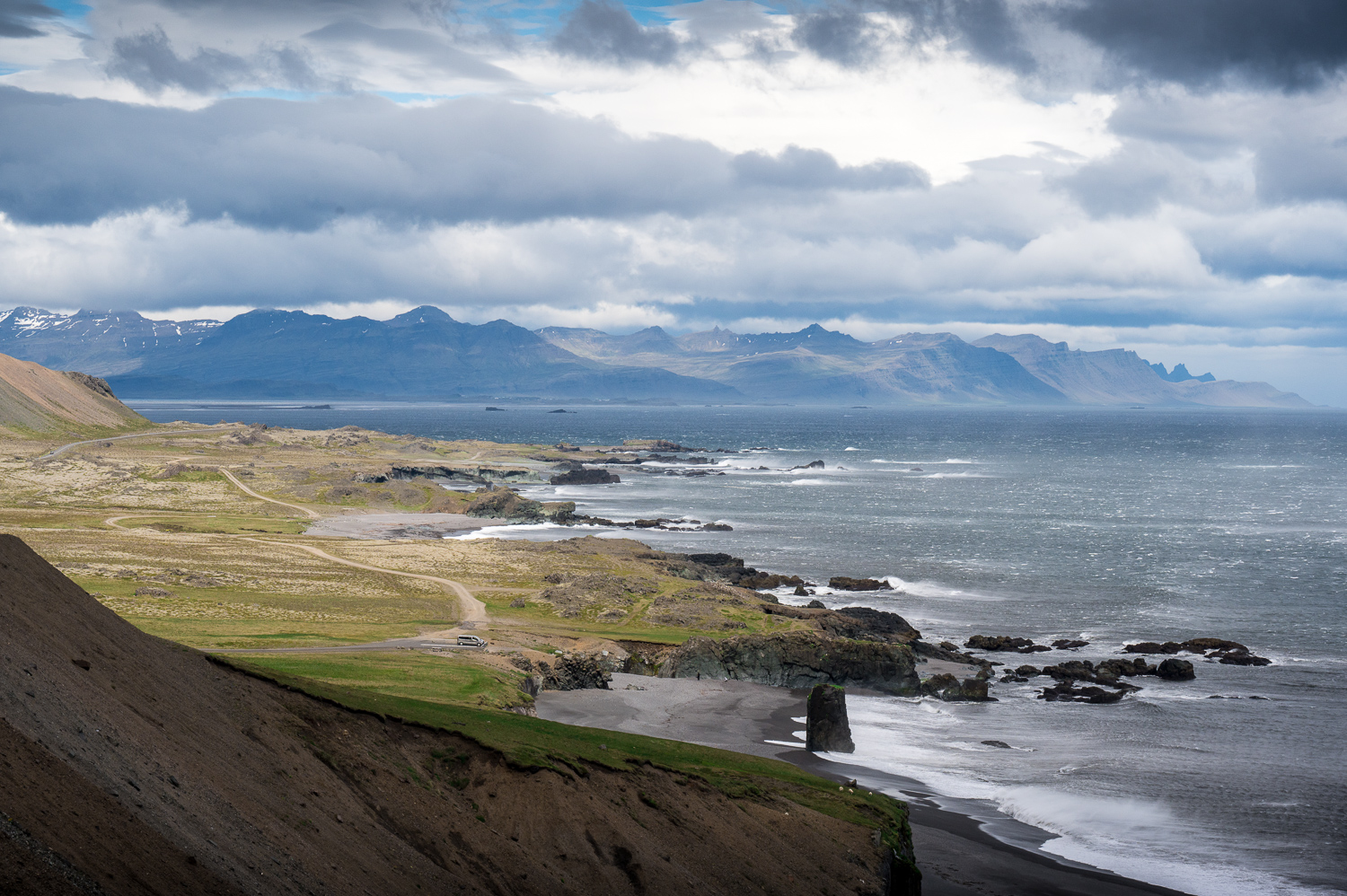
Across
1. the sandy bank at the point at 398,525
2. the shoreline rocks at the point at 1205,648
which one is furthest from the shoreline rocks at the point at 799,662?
the sandy bank at the point at 398,525

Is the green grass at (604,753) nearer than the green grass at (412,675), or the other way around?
the green grass at (604,753)

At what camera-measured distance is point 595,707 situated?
42.9 metres

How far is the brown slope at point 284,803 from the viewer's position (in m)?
14.9

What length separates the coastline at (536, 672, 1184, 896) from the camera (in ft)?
95.2

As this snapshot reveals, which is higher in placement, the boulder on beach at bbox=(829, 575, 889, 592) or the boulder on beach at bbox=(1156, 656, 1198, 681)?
the boulder on beach at bbox=(829, 575, 889, 592)

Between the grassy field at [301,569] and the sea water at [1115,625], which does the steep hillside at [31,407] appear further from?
the sea water at [1115,625]

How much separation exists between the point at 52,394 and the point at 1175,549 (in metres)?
202

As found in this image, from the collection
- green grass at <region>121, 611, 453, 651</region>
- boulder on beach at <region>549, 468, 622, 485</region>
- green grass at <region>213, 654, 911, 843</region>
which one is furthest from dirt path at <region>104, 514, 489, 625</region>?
boulder on beach at <region>549, 468, 622, 485</region>

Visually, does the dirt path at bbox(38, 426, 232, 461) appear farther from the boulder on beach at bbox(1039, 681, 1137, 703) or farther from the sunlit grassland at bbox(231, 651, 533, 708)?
the boulder on beach at bbox(1039, 681, 1137, 703)

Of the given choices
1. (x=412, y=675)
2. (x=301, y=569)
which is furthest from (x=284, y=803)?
(x=301, y=569)

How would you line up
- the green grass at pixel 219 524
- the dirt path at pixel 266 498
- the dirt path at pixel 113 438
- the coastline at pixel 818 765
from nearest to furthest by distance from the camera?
1. the coastline at pixel 818 765
2. the green grass at pixel 219 524
3. the dirt path at pixel 266 498
4. the dirt path at pixel 113 438

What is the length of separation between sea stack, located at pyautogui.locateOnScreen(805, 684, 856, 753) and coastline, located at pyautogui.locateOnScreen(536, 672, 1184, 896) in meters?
0.88

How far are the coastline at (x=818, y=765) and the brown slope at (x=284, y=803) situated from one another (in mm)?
5373

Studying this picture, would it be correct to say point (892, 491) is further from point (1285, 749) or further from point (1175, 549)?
point (1285, 749)
